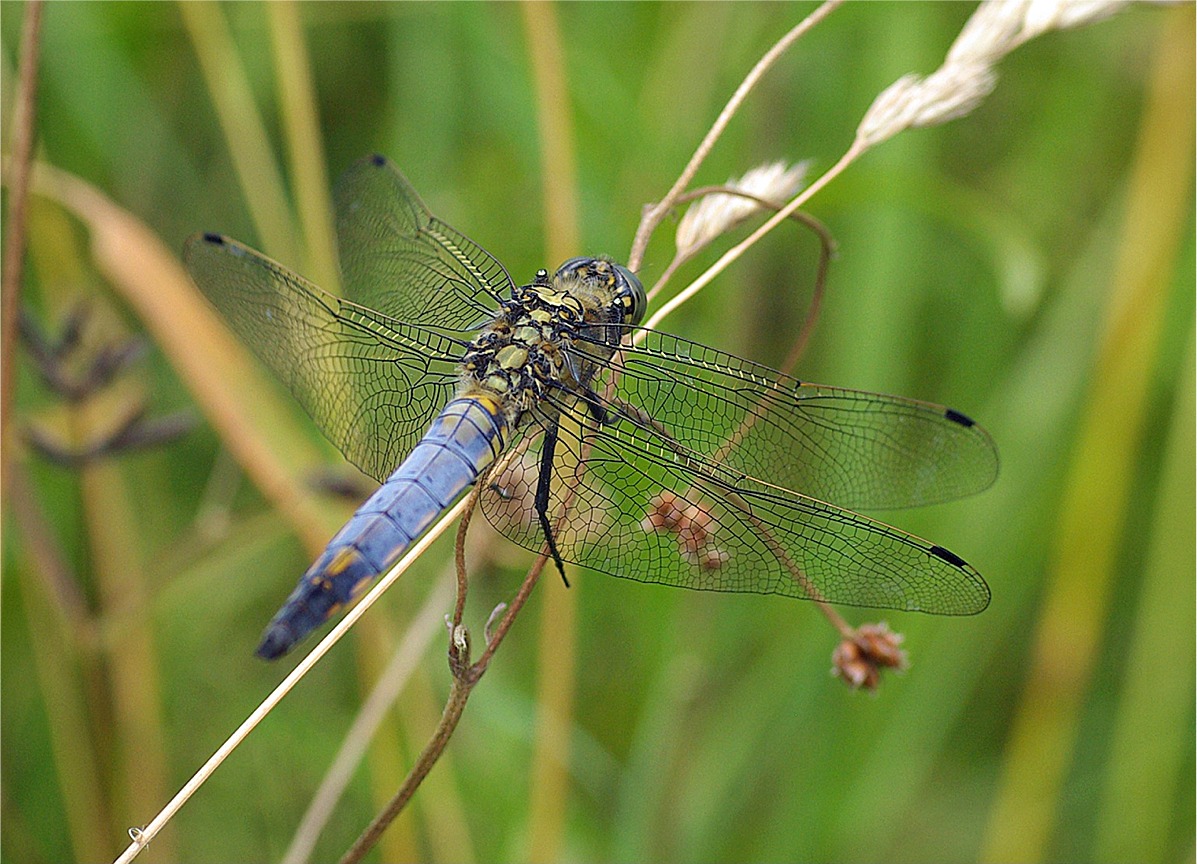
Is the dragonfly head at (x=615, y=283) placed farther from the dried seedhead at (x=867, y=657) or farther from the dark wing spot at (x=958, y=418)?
the dried seedhead at (x=867, y=657)

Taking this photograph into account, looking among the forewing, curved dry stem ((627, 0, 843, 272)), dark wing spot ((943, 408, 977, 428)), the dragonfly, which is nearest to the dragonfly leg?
the dragonfly

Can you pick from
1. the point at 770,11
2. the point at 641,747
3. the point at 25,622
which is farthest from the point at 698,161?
the point at 25,622

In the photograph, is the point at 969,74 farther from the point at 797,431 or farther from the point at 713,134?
the point at 797,431

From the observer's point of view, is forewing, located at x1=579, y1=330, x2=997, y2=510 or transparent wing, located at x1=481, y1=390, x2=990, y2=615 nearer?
transparent wing, located at x1=481, y1=390, x2=990, y2=615

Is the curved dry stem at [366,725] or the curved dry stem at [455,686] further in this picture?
the curved dry stem at [366,725]

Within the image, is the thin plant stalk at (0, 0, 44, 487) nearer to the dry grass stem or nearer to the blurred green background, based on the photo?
the blurred green background

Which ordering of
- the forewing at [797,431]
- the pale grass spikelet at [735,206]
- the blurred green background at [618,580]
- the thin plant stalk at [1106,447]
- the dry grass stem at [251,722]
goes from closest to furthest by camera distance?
the dry grass stem at [251,722], the pale grass spikelet at [735,206], the forewing at [797,431], the blurred green background at [618,580], the thin plant stalk at [1106,447]

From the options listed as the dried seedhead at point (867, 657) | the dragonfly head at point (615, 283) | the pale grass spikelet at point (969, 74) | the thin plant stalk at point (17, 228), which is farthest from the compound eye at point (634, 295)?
the thin plant stalk at point (17, 228)
